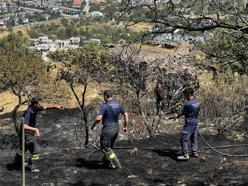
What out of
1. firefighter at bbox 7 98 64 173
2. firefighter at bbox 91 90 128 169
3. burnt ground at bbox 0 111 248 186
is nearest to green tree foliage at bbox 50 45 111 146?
burnt ground at bbox 0 111 248 186

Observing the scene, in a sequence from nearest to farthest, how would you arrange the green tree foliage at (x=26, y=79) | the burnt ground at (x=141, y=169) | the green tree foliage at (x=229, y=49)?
the green tree foliage at (x=229, y=49) < the burnt ground at (x=141, y=169) < the green tree foliage at (x=26, y=79)

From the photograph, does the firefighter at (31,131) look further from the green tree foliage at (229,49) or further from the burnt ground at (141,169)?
the green tree foliage at (229,49)

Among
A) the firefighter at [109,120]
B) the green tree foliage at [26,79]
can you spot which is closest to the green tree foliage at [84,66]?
the green tree foliage at [26,79]

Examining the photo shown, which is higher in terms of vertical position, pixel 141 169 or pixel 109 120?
pixel 109 120

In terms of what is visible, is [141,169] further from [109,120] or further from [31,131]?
[31,131]

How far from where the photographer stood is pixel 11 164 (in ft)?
34.6

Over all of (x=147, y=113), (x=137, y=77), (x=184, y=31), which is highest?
(x=184, y=31)

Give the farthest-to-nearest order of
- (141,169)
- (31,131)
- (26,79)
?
(26,79) < (141,169) < (31,131)

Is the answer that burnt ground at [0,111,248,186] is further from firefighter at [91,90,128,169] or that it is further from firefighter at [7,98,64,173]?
firefighter at [91,90,128,169]

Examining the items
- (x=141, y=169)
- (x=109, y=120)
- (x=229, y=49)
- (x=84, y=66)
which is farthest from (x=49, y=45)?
(x=229, y=49)

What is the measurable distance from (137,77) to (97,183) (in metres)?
7.91

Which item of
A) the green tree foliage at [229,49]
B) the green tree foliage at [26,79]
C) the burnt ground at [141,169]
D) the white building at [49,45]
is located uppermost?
the green tree foliage at [229,49]

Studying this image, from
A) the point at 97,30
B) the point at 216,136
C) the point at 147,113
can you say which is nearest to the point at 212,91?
the point at 147,113

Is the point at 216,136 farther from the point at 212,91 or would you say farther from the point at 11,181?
the point at 11,181
